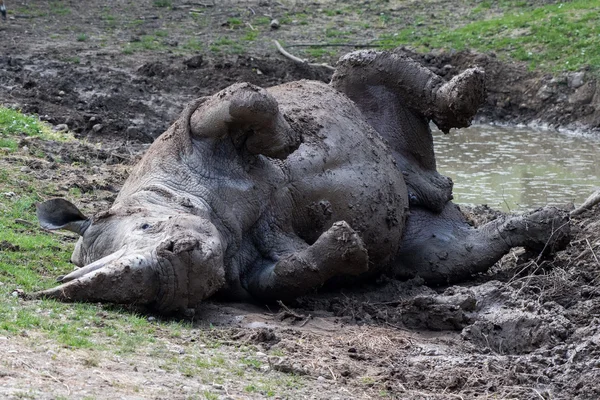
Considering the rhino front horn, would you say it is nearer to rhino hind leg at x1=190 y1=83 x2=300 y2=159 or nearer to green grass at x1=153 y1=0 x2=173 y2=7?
rhino hind leg at x1=190 y1=83 x2=300 y2=159

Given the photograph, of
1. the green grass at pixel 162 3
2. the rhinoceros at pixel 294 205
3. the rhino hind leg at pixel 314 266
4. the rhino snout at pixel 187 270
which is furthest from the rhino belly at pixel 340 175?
the green grass at pixel 162 3

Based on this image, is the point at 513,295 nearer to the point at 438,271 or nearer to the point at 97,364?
the point at 438,271

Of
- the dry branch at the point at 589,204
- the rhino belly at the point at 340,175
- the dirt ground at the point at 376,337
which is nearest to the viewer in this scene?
the dirt ground at the point at 376,337

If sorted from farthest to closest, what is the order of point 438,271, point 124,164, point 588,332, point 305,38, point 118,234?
point 305,38, point 124,164, point 438,271, point 118,234, point 588,332

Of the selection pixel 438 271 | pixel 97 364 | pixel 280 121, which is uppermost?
pixel 280 121

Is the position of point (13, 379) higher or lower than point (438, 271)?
higher

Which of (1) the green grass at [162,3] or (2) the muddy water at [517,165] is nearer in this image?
(2) the muddy water at [517,165]

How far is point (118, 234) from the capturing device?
6953mm

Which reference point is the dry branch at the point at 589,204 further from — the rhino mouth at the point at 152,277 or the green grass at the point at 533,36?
the green grass at the point at 533,36

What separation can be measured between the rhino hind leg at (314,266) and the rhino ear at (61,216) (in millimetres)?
1200

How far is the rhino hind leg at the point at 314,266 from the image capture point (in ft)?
23.1

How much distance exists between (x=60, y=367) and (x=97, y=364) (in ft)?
0.78

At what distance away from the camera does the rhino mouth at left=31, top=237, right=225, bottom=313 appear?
638cm

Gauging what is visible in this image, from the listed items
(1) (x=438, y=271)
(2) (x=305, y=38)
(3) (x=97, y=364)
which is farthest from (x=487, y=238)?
(2) (x=305, y=38)
